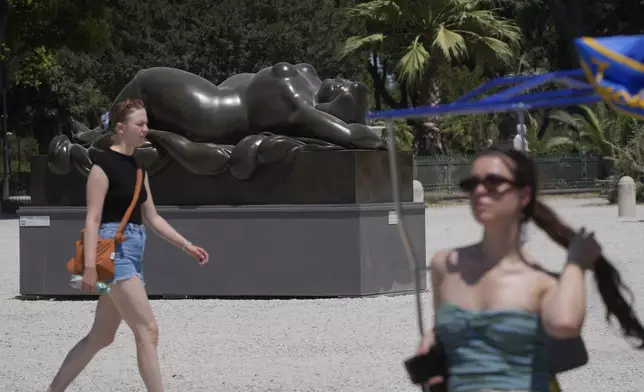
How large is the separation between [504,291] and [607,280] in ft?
0.97

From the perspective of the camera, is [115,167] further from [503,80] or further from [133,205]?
[503,80]

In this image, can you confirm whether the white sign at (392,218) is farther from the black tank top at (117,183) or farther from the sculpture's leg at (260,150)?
the black tank top at (117,183)

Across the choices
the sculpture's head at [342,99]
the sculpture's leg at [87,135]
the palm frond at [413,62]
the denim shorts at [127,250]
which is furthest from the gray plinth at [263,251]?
the palm frond at [413,62]

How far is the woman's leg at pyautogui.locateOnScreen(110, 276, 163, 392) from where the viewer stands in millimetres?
5602

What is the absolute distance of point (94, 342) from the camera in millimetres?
5754

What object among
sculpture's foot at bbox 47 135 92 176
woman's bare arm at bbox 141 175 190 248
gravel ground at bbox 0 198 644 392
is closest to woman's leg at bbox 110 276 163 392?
woman's bare arm at bbox 141 175 190 248

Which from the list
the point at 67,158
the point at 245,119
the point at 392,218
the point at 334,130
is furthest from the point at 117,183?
the point at 67,158

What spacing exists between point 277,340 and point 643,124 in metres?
21.9

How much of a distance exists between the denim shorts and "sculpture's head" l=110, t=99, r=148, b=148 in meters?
0.42

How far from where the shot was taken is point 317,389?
664 centimetres

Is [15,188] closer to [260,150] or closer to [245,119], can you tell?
[245,119]

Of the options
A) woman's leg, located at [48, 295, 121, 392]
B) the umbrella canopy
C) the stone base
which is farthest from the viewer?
the stone base

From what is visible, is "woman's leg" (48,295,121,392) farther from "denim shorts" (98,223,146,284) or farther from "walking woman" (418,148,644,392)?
"walking woman" (418,148,644,392)

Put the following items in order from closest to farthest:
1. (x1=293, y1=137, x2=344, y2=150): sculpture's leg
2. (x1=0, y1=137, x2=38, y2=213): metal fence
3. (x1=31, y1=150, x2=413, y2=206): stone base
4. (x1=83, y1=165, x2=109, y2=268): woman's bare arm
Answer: (x1=83, y1=165, x2=109, y2=268): woman's bare arm → (x1=31, y1=150, x2=413, y2=206): stone base → (x1=293, y1=137, x2=344, y2=150): sculpture's leg → (x1=0, y1=137, x2=38, y2=213): metal fence
